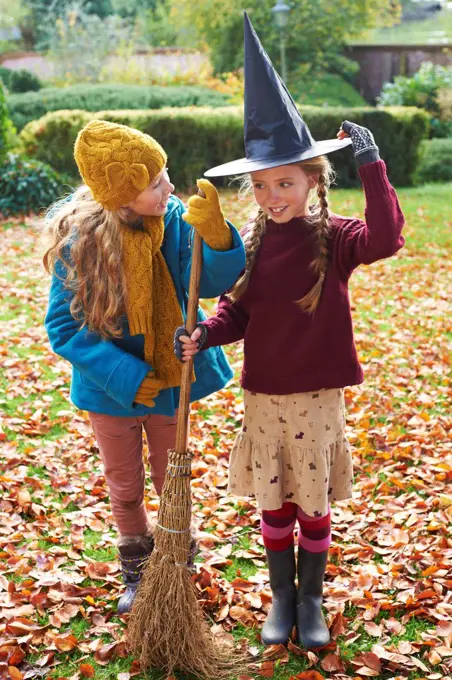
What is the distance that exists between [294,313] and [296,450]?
0.45 metres

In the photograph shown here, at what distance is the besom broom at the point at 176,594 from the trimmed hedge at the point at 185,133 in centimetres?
1014

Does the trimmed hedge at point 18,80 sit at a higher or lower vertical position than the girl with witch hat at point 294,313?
higher

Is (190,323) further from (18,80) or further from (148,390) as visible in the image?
(18,80)

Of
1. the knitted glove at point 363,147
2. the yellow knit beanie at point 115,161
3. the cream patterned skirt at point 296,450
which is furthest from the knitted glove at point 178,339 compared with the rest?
the knitted glove at point 363,147

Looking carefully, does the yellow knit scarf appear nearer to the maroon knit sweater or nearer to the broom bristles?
the maroon knit sweater

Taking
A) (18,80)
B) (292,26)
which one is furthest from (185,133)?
(292,26)

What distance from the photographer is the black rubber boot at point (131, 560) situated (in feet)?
9.45

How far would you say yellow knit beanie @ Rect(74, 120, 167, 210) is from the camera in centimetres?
231

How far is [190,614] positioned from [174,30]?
29782mm

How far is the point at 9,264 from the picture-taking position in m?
8.73

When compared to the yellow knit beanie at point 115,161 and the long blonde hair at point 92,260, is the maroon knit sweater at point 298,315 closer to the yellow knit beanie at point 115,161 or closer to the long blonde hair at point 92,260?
the long blonde hair at point 92,260

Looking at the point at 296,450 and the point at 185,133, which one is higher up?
the point at 185,133

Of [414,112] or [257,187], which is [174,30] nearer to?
[414,112]

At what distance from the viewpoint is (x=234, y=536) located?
137 inches
